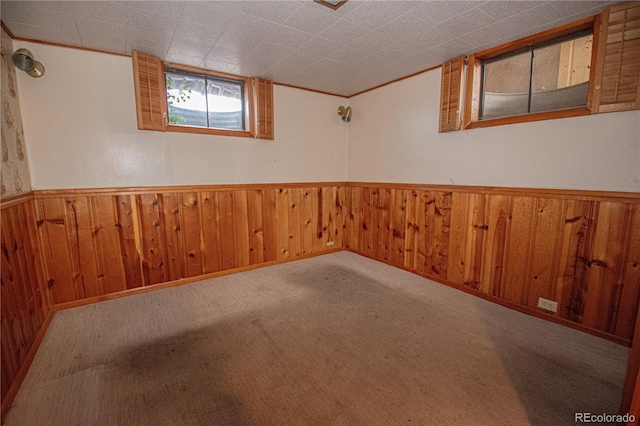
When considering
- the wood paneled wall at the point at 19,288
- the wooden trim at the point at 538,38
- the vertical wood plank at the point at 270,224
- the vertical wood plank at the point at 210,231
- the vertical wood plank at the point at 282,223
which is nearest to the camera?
the wood paneled wall at the point at 19,288

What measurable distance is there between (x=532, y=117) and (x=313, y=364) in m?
2.56

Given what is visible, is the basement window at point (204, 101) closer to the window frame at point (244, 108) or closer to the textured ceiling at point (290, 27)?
the window frame at point (244, 108)

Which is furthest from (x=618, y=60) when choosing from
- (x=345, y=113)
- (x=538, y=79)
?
(x=345, y=113)

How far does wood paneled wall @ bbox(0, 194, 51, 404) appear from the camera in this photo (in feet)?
5.04

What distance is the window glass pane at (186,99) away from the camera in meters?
2.93

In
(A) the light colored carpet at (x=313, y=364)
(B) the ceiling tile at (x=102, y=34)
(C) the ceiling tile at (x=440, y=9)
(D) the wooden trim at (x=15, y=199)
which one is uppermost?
(C) the ceiling tile at (x=440, y=9)

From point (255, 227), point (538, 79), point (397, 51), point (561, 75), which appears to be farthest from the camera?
point (255, 227)

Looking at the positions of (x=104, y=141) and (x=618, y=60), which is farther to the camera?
(x=104, y=141)

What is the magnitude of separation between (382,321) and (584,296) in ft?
5.01

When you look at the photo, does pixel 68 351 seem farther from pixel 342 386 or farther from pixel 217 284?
pixel 342 386

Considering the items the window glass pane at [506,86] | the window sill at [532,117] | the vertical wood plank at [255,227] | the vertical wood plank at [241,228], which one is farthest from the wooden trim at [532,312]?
the vertical wood plank at [241,228]

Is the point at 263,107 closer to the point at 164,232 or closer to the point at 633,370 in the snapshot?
the point at 164,232

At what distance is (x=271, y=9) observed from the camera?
1911 mm

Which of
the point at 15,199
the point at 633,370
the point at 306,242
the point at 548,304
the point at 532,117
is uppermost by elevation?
the point at 532,117
